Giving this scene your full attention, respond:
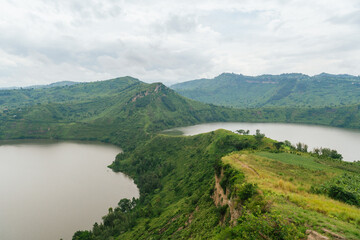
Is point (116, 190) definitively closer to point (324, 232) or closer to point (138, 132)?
point (324, 232)

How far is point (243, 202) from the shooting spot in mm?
22672

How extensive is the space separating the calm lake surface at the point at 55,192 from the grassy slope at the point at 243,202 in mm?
11419

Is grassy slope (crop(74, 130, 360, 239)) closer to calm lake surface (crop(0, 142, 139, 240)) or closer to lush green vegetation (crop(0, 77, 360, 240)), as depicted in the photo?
lush green vegetation (crop(0, 77, 360, 240))

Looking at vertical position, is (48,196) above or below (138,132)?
below

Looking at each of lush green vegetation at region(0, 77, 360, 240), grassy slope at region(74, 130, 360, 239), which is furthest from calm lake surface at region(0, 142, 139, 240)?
grassy slope at region(74, 130, 360, 239)

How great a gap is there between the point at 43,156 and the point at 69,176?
162 ft

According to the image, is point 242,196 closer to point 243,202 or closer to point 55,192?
point 243,202

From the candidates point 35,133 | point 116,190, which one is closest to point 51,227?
point 116,190

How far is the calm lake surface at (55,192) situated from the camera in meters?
62.3

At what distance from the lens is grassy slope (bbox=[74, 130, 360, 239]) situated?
52.8ft

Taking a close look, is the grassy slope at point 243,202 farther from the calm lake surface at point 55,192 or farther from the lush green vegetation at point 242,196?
the calm lake surface at point 55,192

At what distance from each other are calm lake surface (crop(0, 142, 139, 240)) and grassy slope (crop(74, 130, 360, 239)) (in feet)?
37.5

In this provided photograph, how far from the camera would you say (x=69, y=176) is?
97000mm

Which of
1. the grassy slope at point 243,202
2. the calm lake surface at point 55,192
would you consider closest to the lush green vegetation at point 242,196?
the grassy slope at point 243,202
